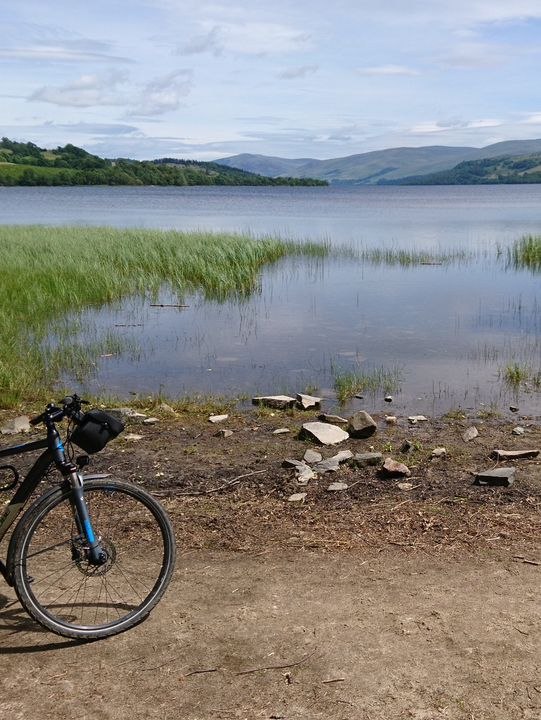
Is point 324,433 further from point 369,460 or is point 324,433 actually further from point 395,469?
point 395,469

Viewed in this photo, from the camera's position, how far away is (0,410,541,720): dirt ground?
4.01 meters

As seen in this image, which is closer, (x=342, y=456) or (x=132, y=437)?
(x=342, y=456)

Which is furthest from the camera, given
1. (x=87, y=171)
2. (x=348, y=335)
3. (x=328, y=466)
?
(x=87, y=171)

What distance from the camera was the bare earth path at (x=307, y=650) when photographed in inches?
156

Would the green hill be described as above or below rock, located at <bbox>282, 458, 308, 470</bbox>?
above

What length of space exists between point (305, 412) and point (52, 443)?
669 centimetres

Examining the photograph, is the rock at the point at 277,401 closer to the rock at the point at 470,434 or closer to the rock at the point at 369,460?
the rock at the point at 470,434

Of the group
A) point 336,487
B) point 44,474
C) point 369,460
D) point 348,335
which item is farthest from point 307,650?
point 348,335

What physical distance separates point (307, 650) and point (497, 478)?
3.50 metres

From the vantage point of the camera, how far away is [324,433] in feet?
29.8

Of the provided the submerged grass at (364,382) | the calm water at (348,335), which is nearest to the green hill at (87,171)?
the calm water at (348,335)

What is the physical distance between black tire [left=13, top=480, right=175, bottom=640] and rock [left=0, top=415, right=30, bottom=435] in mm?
3697

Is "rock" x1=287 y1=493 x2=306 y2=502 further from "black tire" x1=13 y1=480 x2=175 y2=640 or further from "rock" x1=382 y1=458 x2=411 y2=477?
"black tire" x1=13 y1=480 x2=175 y2=640

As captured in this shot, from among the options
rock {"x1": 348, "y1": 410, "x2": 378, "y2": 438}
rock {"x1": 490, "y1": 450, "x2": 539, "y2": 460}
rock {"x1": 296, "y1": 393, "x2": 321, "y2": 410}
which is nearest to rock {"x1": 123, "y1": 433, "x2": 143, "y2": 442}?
rock {"x1": 348, "y1": 410, "x2": 378, "y2": 438}
